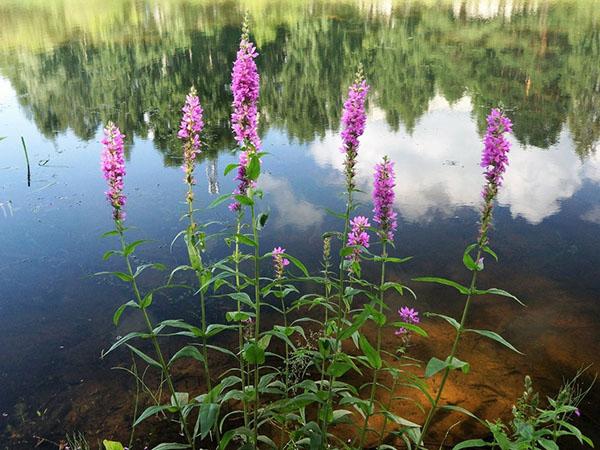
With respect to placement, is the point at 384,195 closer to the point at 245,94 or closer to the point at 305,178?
the point at 245,94

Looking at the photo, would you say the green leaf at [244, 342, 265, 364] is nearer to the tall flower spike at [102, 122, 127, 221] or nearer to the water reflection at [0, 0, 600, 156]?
the tall flower spike at [102, 122, 127, 221]

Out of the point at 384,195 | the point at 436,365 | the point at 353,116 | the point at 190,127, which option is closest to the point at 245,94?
the point at 190,127

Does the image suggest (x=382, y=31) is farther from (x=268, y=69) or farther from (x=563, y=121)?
(x=563, y=121)

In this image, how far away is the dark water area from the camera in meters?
6.24

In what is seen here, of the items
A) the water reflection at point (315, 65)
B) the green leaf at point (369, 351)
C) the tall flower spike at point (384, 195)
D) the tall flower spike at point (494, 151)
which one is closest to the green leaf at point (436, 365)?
the green leaf at point (369, 351)

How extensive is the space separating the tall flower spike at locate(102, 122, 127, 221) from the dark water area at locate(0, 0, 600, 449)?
1.05 m

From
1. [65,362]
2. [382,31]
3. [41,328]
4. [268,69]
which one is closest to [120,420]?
[65,362]

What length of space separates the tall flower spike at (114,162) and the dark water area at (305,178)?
1.05 meters

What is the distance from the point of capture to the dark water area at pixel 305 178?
6242 mm

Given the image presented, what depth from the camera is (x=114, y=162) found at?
3.39 meters

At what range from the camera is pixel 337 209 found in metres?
10.6

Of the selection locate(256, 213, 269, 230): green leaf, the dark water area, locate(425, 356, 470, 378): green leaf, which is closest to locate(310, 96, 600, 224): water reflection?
the dark water area

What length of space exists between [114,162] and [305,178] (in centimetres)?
908

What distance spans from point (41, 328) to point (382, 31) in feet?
93.6
